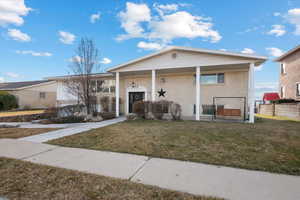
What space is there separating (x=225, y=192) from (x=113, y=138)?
3.79 meters

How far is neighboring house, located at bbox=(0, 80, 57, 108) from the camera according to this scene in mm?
18052

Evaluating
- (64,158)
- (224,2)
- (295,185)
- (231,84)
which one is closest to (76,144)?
(64,158)

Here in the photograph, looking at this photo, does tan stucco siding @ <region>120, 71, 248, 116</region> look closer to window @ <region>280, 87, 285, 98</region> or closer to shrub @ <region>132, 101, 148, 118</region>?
Result: shrub @ <region>132, 101, 148, 118</region>

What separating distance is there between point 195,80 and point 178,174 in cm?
983

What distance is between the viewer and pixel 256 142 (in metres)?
4.33

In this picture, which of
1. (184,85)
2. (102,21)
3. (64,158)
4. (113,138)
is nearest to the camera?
(64,158)

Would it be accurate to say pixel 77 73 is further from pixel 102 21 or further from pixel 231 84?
pixel 231 84

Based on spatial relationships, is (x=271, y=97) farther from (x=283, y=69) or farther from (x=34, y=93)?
(x=34, y=93)

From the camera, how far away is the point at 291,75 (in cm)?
1491

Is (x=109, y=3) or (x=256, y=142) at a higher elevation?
(x=109, y=3)

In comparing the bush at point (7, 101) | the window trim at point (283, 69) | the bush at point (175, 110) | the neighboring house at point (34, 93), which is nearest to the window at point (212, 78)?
the bush at point (175, 110)

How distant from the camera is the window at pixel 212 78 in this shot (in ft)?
35.3

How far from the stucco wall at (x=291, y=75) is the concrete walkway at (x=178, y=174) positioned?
17372mm

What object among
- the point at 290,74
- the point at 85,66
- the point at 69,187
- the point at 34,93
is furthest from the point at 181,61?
the point at 34,93
